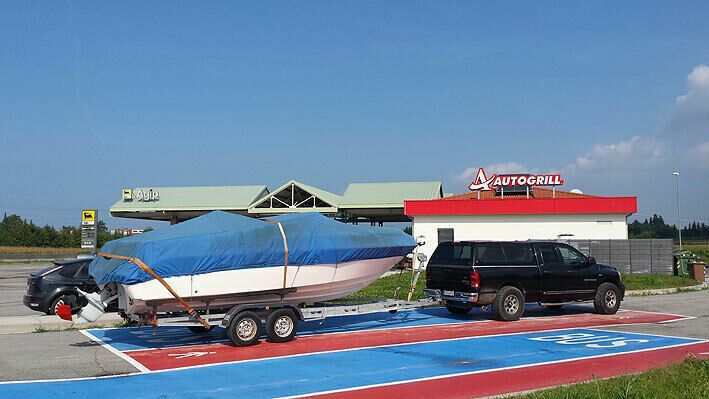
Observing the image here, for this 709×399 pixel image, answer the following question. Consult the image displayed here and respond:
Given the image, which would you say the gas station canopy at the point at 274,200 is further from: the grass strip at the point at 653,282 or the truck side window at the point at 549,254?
the truck side window at the point at 549,254

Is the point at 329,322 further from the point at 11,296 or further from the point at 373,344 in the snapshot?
the point at 11,296

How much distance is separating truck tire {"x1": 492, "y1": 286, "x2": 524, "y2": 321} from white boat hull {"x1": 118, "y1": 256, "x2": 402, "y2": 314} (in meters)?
3.34

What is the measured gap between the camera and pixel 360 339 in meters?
13.9

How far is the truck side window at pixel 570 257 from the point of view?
17.7 m

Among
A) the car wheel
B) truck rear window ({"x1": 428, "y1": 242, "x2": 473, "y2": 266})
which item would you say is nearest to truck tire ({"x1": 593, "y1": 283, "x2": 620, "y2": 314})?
truck rear window ({"x1": 428, "y1": 242, "x2": 473, "y2": 266})

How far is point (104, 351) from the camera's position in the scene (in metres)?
12.8

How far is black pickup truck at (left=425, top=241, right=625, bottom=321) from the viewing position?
1625cm

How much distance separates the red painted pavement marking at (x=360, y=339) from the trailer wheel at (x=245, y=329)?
147 millimetres

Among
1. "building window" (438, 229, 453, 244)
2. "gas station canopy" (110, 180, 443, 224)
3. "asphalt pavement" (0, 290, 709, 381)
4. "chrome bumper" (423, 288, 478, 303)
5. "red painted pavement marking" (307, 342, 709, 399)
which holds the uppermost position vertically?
"gas station canopy" (110, 180, 443, 224)

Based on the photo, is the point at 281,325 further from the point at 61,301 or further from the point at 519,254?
the point at 61,301

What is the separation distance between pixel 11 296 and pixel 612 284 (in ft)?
73.1

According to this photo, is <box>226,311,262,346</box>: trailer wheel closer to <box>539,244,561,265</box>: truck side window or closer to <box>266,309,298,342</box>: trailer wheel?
<box>266,309,298,342</box>: trailer wheel

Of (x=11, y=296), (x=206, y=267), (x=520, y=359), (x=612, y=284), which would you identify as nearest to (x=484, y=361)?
(x=520, y=359)

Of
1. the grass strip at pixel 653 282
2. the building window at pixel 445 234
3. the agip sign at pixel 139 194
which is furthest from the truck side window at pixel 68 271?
the agip sign at pixel 139 194
